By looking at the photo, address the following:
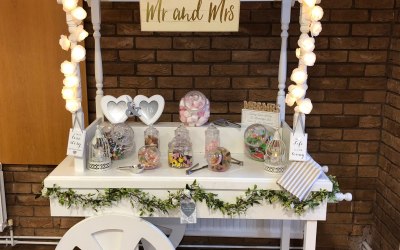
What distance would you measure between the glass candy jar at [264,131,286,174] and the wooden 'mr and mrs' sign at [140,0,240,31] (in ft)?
1.72

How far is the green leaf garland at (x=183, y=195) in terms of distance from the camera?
1.73 meters

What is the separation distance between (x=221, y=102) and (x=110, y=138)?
0.86 metres

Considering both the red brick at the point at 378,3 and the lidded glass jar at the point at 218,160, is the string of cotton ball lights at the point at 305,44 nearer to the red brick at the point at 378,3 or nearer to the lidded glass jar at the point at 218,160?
the lidded glass jar at the point at 218,160

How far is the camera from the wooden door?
2477 mm

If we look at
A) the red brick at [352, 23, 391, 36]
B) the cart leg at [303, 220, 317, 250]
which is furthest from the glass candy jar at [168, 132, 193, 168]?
the red brick at [352, 23, 391, 36]

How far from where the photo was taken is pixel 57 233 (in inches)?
111

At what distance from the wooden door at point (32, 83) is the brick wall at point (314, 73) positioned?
7.6 inches

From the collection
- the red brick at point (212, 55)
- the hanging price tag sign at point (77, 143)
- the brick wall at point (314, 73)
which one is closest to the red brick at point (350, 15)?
the brick wall at point (314, 73)

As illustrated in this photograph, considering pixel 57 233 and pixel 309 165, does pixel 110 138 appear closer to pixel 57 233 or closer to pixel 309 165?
pixel 309 165

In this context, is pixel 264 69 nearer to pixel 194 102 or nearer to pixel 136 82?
pixel 194 102

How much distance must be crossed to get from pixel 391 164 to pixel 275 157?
1.03 meters

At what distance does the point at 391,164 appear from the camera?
2.47m

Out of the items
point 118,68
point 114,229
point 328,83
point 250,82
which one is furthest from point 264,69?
point 114,229

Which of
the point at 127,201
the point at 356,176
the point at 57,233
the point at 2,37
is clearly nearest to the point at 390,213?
the point at 356,176
